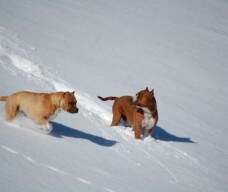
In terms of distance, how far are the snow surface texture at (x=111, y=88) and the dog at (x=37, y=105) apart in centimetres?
28

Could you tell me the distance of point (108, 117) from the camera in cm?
1284

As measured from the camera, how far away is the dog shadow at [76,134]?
387 inches

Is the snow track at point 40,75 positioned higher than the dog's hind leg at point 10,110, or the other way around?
the dog's hind leg at point 10,110

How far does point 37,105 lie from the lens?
9195 millimetres

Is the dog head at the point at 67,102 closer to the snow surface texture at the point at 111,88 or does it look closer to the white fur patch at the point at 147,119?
the snow surface texture at the point at 111,88

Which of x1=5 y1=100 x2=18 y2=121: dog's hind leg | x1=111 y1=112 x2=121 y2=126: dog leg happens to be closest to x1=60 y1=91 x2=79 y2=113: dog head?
x1=5 y1=100 x2=18 y2=121: dog's hind leg

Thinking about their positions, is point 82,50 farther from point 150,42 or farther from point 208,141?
point 208,141

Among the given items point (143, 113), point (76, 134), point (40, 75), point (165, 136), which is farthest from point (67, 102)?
point (40, 75)

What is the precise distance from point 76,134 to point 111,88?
5.39 meters

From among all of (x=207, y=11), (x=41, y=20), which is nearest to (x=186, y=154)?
(x=41, y=20)

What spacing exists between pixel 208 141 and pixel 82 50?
786cm

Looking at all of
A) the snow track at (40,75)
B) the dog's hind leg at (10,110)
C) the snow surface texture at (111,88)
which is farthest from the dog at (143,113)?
the dog's hind leg at (10,110)

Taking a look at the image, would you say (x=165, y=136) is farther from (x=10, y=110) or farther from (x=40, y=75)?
(x=10, y=110)

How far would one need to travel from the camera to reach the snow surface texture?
7.95m
